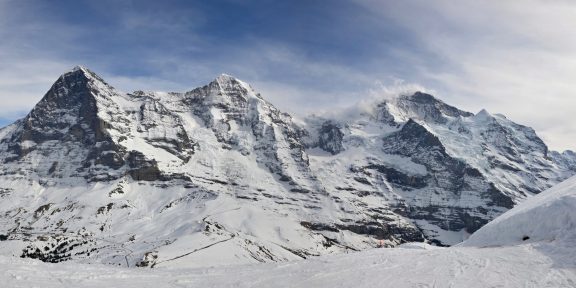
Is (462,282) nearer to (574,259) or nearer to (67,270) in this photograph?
(574,259)

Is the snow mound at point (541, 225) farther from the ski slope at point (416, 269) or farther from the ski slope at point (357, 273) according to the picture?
the ski slope at point (357, 273)

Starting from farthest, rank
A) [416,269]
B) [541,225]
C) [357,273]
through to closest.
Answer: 1. [541,225]
2. [357,273]
3. [416,269]

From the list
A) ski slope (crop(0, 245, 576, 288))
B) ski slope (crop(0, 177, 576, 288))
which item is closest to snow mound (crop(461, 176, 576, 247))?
ski slope (crop(0, 177, 576, 288))

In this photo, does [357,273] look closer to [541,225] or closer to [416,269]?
[416,269]

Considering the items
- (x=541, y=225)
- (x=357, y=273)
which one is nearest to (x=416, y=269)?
(x=357, y=273)

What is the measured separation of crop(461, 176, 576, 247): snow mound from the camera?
31266mm

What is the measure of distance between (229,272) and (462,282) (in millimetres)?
13680

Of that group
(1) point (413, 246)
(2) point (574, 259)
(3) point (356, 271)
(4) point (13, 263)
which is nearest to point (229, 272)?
(3) point (356, 271)

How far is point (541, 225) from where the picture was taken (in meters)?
33.1

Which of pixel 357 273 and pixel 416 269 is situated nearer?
pixel 416 269

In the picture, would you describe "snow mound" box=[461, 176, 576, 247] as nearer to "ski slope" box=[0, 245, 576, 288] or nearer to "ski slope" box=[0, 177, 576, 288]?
"ski slope" box=[0, 177, 576, 288]

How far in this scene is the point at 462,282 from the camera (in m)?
27.4

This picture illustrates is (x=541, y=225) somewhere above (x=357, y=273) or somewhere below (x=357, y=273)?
above

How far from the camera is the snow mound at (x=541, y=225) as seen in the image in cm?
3127
